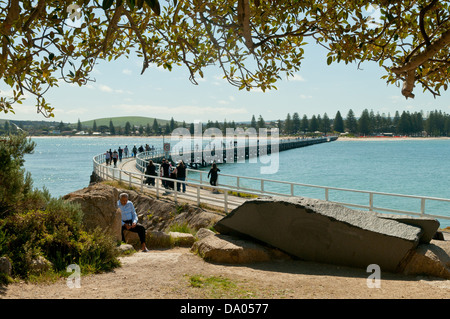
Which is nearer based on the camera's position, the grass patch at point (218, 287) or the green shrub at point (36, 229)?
the grass patch at point (218, 287)

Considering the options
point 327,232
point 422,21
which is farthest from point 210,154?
point 422,21

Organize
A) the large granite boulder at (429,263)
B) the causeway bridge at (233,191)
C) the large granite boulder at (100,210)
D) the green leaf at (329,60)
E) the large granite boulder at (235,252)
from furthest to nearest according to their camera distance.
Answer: the causeway bridge at (233,191)
the large granite boulder at (100,210)
the large granite boulder at (235,252)
the green leaf at (329,60)
the large granite boulder at (429,263)

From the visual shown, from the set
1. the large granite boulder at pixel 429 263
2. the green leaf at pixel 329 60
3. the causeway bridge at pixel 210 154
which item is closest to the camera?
the large granite boulder at pixel 429 263

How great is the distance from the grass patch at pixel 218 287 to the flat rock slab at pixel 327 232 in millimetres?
2054

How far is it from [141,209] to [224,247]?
10.7 m

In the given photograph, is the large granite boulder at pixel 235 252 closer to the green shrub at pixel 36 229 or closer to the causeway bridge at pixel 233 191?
the green shrub at pixel 36 229

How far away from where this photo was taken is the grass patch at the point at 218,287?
556 cm

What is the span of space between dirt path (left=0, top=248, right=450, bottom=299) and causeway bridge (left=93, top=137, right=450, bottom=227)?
4995 mm

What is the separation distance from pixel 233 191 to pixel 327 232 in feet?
30.7

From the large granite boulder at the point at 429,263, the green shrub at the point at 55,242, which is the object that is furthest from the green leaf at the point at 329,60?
the green shrub at the point at 55,242

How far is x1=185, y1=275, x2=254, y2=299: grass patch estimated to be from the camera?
18.2 ft

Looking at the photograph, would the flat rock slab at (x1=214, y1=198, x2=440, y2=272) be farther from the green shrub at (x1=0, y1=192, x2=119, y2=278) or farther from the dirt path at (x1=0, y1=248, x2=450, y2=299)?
the green shrub at (x1=0, y1=192, x2=119, y2=278)


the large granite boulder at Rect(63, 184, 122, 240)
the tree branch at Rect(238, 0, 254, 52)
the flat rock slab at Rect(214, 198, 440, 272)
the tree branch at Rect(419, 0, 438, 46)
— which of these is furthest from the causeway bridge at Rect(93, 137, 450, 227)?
the tree branch at Rect(238, 0, 254, 52)
